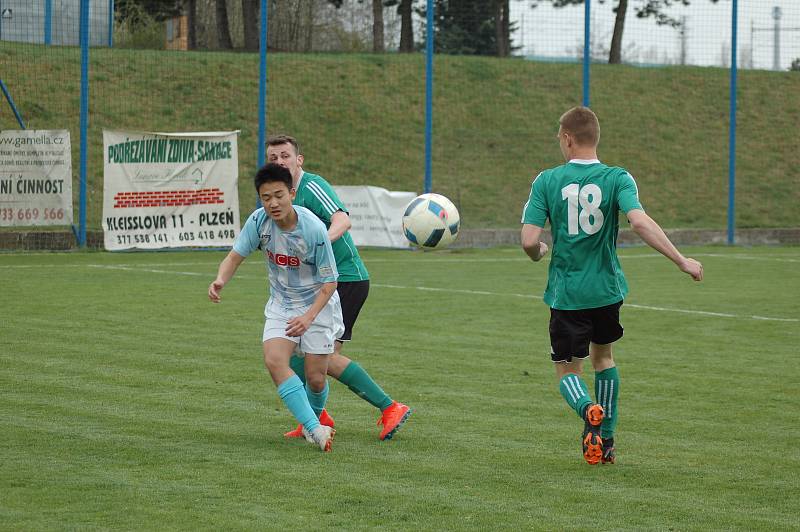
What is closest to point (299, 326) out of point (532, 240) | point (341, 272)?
point (341, 272)

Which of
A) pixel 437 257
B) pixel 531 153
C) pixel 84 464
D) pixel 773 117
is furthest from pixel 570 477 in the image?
pixel 773 117

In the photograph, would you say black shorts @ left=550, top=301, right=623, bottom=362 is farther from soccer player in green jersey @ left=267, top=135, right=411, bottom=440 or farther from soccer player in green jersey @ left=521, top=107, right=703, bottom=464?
soccer player in green jersey @ left=267, top=135, right=411, bottom=440

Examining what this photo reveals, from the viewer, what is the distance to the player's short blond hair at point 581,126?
6102 millimetres

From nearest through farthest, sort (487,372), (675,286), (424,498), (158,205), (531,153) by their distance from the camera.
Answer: (424,498) → (487,372) → (675,286) → (158,205) → (531,153)

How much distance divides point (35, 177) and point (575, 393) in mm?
13761

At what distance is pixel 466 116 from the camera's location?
2714cm

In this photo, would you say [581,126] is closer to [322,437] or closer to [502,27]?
[322,437]

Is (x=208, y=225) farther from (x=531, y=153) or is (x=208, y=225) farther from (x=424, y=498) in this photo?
(x=424, y=498)

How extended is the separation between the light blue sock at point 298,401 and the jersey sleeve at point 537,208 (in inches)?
58.0

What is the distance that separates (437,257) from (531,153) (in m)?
7.36

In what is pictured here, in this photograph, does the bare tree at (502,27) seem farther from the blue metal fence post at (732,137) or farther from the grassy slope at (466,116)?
the blue metal fence post at (732,137)

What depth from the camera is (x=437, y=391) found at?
26.8 ft

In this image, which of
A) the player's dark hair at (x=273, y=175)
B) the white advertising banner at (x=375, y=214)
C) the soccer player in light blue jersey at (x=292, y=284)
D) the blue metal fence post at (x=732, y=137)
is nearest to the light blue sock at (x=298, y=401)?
the soccer player in light blue jersey at (x=292, y=284)

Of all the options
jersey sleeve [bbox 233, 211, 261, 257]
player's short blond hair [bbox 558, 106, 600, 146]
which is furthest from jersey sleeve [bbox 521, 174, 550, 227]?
jersey sleeve [bbox 233, 211, 261, 257]
